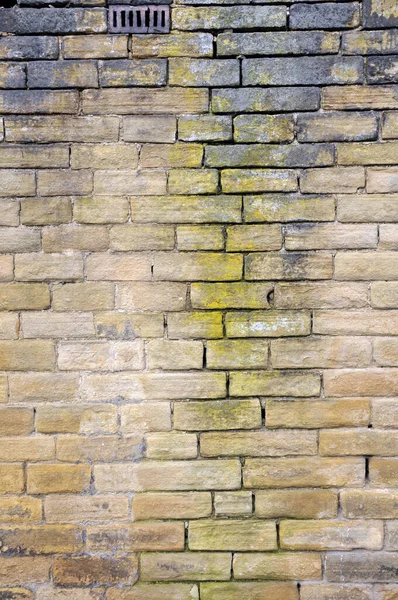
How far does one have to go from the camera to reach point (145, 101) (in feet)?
6.38

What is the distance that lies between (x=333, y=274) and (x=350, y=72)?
2.37 feet

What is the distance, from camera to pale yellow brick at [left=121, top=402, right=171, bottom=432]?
1965mm

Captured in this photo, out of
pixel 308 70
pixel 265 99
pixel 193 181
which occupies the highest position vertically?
pixel 308 70

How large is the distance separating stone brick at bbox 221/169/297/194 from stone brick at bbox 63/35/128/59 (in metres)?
0.58

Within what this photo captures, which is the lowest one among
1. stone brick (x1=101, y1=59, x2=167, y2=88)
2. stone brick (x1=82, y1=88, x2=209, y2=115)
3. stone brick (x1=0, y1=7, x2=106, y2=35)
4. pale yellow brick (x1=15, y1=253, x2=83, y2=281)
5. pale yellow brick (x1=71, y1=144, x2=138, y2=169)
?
pale yellow brick (x1=15, y1=253, x2=83, y2=281)

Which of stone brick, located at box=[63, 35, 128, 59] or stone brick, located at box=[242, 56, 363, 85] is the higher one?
stone brick, located at box=[63, 35, 128, 59]

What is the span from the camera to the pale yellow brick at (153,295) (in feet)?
6.43

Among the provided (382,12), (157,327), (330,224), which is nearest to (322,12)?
(382,12)

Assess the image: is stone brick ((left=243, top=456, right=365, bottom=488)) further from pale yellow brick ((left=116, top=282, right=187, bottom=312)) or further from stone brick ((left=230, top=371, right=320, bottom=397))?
pale yellow brick ((left=116, top=282, right=187, bottom=312))

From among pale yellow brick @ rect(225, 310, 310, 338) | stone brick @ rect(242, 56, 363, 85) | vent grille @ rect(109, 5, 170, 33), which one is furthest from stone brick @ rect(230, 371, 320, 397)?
vent grille @ rect(109, 5, 170, 33)

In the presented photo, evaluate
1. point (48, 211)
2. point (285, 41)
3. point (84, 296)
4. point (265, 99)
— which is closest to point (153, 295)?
point (84, 296)

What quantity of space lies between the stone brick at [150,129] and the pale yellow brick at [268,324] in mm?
692

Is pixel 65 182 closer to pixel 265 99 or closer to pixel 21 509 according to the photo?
pixel 265 99

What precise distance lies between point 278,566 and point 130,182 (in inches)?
59.0
